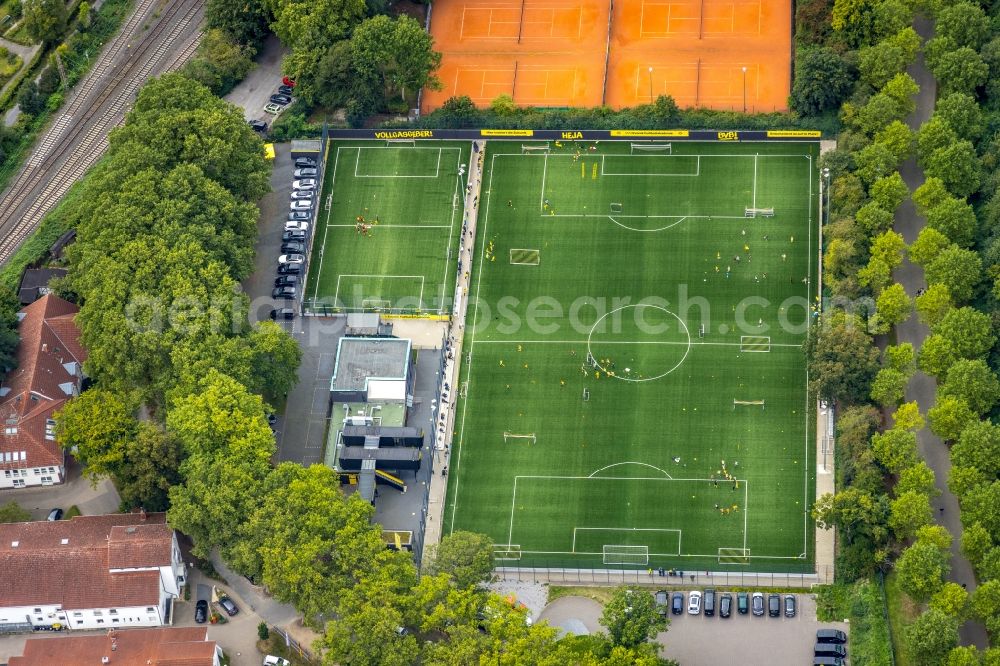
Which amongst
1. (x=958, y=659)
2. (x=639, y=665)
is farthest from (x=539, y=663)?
(x=958, y=659)

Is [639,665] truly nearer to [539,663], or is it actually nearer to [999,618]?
[539,663]

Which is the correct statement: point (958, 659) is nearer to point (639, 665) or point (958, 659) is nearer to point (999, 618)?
point (999, 618)

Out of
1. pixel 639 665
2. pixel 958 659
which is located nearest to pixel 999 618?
pixel 958 659

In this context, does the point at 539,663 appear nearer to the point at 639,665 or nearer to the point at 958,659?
the point at 639,665

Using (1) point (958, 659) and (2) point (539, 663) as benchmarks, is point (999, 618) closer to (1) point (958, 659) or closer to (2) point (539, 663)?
(1) point (958, 659)
